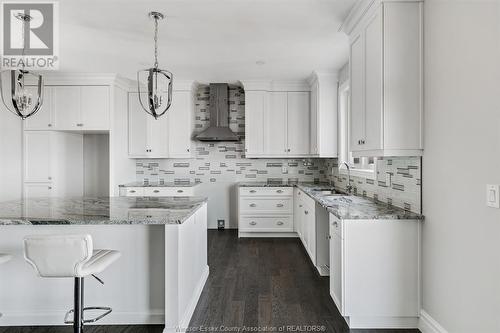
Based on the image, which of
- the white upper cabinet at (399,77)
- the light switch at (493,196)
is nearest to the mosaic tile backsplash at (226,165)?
the white upper cabinet at (399,77)

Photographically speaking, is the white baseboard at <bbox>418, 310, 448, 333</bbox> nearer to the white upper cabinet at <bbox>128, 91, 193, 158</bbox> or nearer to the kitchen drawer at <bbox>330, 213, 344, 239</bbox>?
the kitchen drawer at <bbox>330, 213, 344, 239</bbox>

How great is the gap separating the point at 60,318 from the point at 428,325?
2607 millimetres

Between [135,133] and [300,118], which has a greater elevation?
[300,118]

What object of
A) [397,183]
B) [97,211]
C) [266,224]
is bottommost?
[266,224]

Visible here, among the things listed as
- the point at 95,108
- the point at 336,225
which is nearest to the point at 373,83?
the point at 336,225

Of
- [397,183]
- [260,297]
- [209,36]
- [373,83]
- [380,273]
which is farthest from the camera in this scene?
[209,36]

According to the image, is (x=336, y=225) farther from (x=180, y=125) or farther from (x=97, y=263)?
(x=180, y=125)

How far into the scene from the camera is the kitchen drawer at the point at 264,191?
497 centimetres

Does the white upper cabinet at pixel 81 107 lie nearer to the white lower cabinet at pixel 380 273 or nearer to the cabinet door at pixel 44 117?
the cabinet door at pixel 44 117

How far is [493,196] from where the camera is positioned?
160 centimetres

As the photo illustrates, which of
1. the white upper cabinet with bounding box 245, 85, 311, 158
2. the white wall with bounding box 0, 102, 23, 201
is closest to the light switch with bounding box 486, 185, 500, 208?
the white upper cabinet with bounding box 245, 85, 311, 158

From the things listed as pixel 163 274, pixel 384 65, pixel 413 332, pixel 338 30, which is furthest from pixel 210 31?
pixel 413 332

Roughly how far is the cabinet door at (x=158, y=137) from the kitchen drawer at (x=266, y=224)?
1.71 m

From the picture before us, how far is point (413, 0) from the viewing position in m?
2.27
